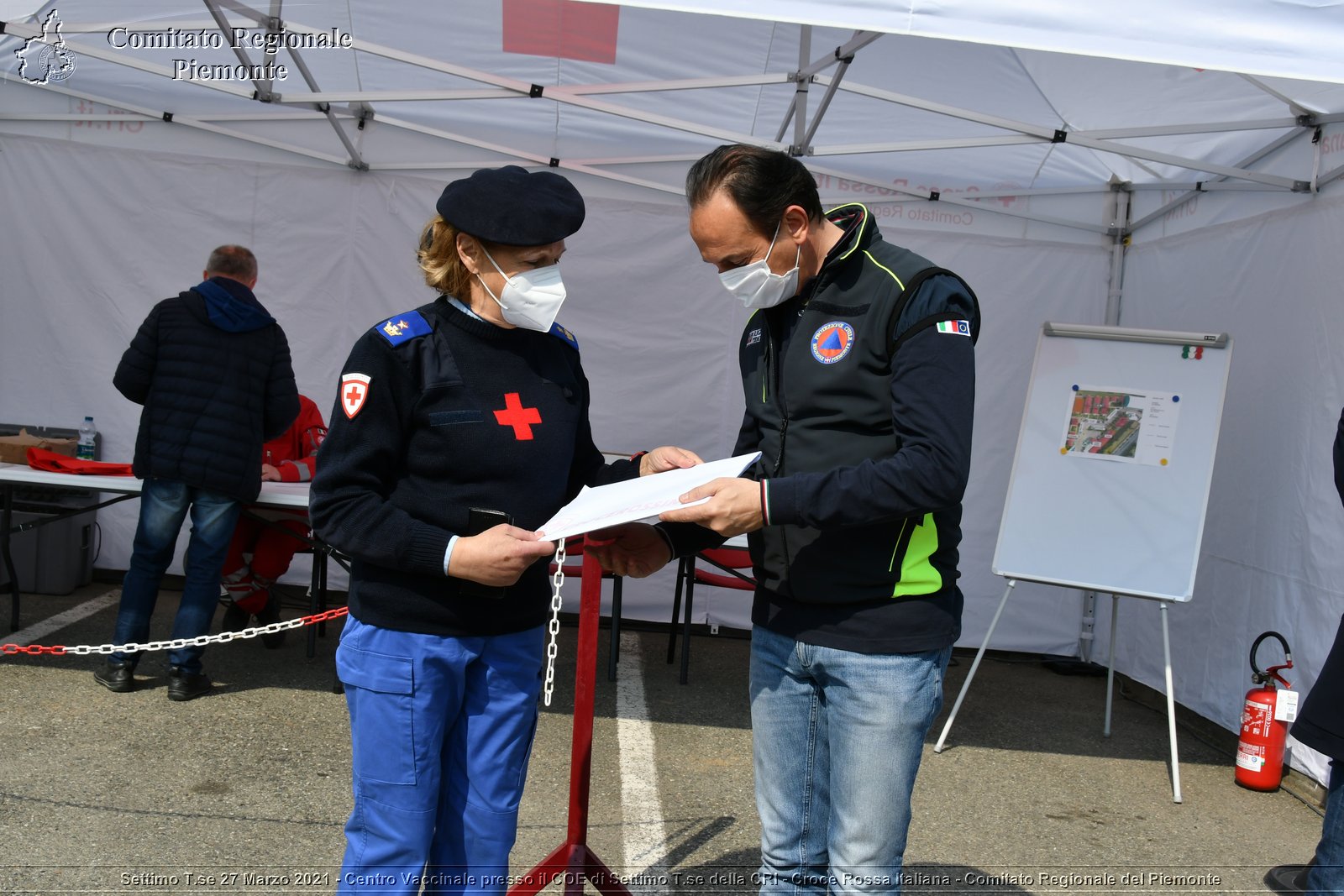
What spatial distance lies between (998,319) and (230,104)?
4.52 m

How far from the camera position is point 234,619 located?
18.1 feet

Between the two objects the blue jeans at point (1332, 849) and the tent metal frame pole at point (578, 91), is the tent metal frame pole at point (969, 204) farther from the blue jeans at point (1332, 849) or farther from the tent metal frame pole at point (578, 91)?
the blue jeans at point (1332, 849)

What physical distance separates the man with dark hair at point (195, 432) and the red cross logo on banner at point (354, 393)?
2.94m

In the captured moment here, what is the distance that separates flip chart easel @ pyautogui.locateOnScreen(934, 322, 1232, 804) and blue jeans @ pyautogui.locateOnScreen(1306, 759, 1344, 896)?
178cm

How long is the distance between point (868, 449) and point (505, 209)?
0.78 meters

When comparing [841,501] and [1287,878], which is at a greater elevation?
[841,501]

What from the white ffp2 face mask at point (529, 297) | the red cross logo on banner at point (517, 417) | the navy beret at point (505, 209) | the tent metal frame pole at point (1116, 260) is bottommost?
the red cross logo on banner at point (517, 417)

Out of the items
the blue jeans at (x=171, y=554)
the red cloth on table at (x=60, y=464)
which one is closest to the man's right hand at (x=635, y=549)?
the blue jeans at (x=171, y=554)

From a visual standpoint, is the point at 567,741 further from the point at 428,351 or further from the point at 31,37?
the point at 31,37

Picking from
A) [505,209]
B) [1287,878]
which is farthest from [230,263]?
[1287,878]

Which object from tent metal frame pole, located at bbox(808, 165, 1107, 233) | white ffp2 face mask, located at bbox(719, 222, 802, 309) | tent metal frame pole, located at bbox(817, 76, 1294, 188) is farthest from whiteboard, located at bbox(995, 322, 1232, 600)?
white ffp2 face mask, located at bbox(719, 222, 802, 309)

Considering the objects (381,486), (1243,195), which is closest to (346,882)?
(381,486)

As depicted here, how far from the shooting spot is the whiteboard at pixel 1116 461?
4.52m
